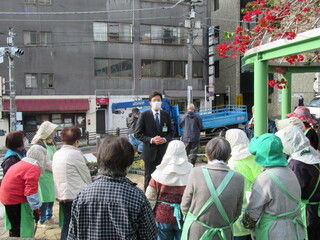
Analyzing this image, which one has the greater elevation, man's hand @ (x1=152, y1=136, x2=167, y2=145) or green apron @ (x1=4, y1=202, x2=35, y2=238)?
man's hand @ (x1=152, y1=136, x2=167, y2=145)

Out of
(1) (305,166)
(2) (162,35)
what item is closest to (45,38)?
(2) (162,35)

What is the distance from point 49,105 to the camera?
72.2 feet

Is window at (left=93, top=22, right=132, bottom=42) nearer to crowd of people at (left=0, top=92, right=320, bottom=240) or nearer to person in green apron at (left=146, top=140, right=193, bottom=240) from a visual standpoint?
crowd of people at (left=0, top=92, right=320, bottom=240)

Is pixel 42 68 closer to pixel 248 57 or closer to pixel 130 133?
pixel 130 133

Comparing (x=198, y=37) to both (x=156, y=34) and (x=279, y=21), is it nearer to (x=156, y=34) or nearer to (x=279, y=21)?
(x=156, y=34)

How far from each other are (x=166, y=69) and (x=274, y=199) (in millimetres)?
23827

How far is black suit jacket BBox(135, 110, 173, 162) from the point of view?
517cm

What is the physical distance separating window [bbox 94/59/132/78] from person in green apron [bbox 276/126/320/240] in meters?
22.0

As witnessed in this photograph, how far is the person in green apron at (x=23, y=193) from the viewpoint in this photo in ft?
12.1

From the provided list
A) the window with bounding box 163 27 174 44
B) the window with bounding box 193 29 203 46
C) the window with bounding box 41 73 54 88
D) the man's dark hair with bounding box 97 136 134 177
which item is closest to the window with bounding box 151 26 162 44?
the window with bounding box 163 27 174 44

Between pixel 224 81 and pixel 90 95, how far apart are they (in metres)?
12.9

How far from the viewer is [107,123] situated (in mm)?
24094

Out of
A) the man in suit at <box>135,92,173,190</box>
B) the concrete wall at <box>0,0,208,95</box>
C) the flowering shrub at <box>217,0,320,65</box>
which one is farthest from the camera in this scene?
the concrete wall at <box>0,0,208,95</box>

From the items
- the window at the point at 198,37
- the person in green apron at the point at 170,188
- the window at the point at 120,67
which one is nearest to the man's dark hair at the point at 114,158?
the person in green apron at the point at 170,188
